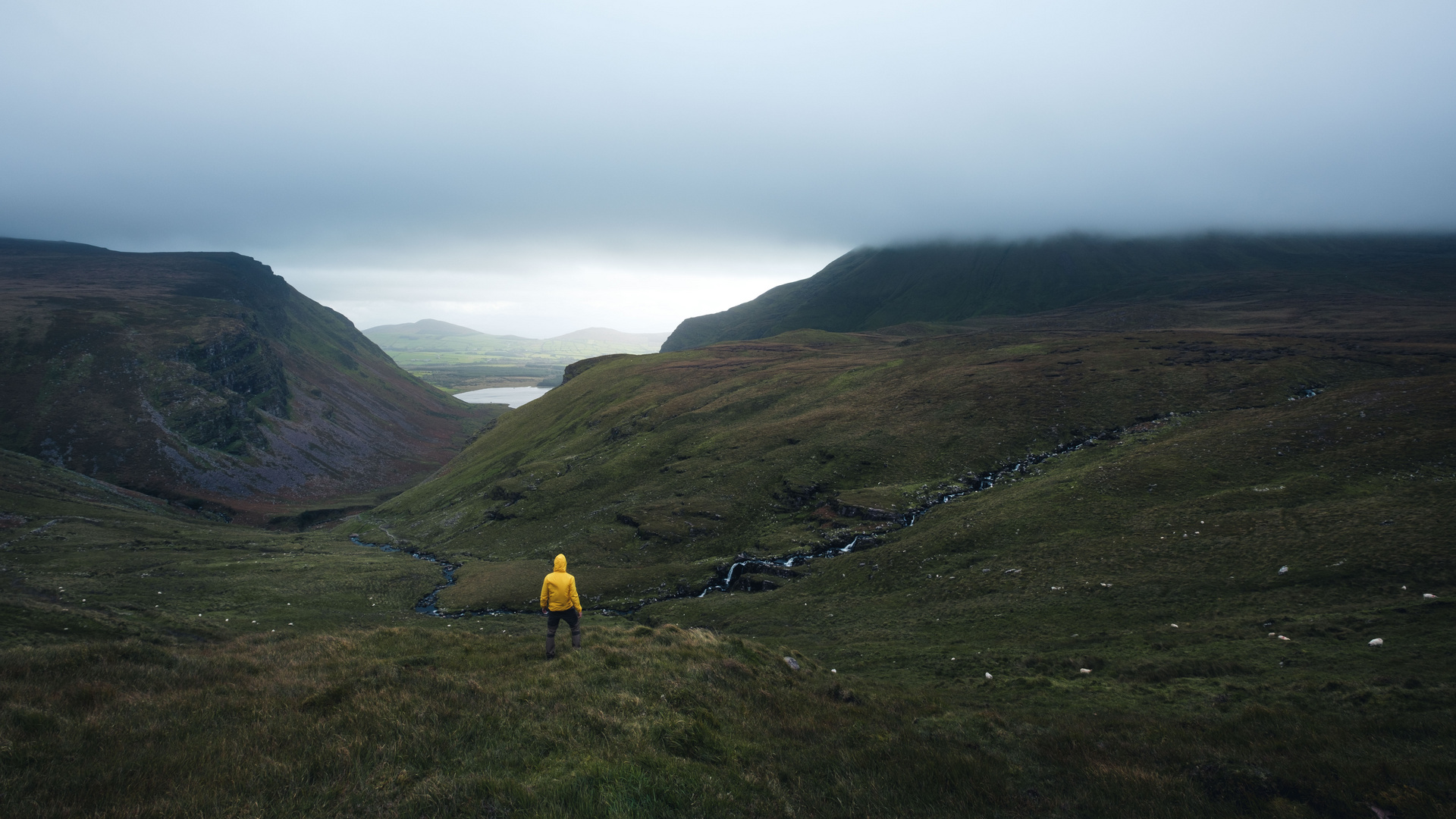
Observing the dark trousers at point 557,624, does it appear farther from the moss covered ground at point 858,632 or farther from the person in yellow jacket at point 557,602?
the moss covered ground at point 858,632

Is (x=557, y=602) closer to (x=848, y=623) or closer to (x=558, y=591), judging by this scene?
(x=558, y=591)

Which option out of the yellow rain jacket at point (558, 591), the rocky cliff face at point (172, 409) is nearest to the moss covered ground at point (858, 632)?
the yellow rain jacket at point (558, 591)

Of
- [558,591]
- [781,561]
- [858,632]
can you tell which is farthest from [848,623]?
[558,591]

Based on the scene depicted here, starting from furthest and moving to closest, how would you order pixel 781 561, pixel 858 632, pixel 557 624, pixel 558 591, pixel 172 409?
pixel 172 409
pixel 781 561
pixel 858 632
pixel 558 591
pixel 557 624

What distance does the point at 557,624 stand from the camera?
18.3 metres

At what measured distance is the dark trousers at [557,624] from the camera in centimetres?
1845

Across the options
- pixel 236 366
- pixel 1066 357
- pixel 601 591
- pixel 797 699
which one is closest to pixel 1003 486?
pixel 601 591

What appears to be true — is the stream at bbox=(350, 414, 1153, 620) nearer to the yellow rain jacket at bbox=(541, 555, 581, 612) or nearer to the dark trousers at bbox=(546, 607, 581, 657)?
the dark trousers at bbox=(546, 607, 581, 657)

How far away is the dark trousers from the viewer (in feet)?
60.5

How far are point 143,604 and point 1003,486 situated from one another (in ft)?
216

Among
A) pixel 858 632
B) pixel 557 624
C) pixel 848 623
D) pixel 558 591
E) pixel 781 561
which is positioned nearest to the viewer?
pixel 557 624

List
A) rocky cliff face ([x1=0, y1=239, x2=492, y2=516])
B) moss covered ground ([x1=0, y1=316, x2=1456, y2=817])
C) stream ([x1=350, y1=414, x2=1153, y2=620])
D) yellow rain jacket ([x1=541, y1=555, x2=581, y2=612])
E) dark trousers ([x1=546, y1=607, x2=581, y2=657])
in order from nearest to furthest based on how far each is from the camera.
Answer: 1. moss covered ground ([x1=0, y1=316, x2=1456, y2=817])
2. dark trousers ([x1=546, y1=607, x2=581, y2=657])
3. yellow rain jacket ([x1=541, y1=555, x2=581, y2=612])
4. stream ([x1=350, y1=414, x2=1153, y2=620])
5. rocky cliff face ([x1=0, y1=239, x2=492, y2=516])

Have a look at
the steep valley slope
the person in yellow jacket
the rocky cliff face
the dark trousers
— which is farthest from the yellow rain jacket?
the rocky cliff face

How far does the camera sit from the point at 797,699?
1708 cm
